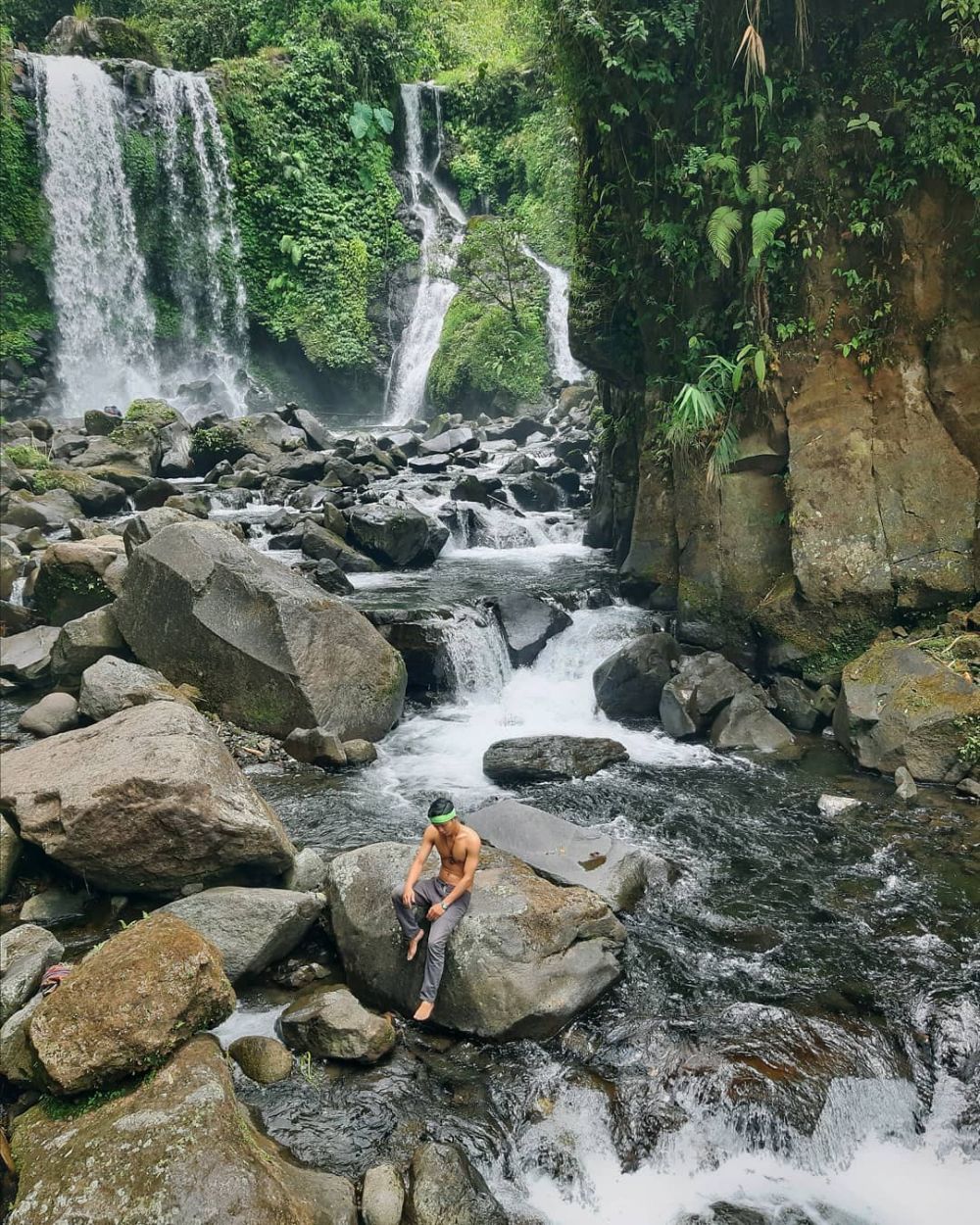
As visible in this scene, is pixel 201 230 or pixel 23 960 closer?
pixel 23 960

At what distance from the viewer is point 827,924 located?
5922 millimetres

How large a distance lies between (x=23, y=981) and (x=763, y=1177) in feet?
14.3

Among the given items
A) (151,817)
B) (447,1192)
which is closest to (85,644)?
(151,817)

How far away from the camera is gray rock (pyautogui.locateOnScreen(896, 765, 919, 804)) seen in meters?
7.62

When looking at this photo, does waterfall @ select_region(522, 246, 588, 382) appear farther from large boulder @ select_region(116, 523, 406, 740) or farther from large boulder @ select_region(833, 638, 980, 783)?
large boulder @ select_region(833, 638, 980, 783)

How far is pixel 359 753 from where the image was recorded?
8.88 meters

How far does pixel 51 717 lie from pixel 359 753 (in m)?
3.35

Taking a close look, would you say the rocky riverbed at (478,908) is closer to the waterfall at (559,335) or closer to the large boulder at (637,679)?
the large boulder at (637,679)

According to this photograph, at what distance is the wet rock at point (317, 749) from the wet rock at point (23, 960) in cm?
340

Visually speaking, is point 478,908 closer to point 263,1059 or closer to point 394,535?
point 263,1059

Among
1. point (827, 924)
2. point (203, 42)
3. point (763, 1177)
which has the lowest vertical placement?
point (763, 1177)

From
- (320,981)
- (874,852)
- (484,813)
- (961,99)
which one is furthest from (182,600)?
(961,99)

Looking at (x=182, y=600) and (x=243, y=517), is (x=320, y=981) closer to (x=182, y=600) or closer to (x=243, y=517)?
(x=182, y=600)

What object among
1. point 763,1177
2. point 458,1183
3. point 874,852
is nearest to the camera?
point 458,1183
